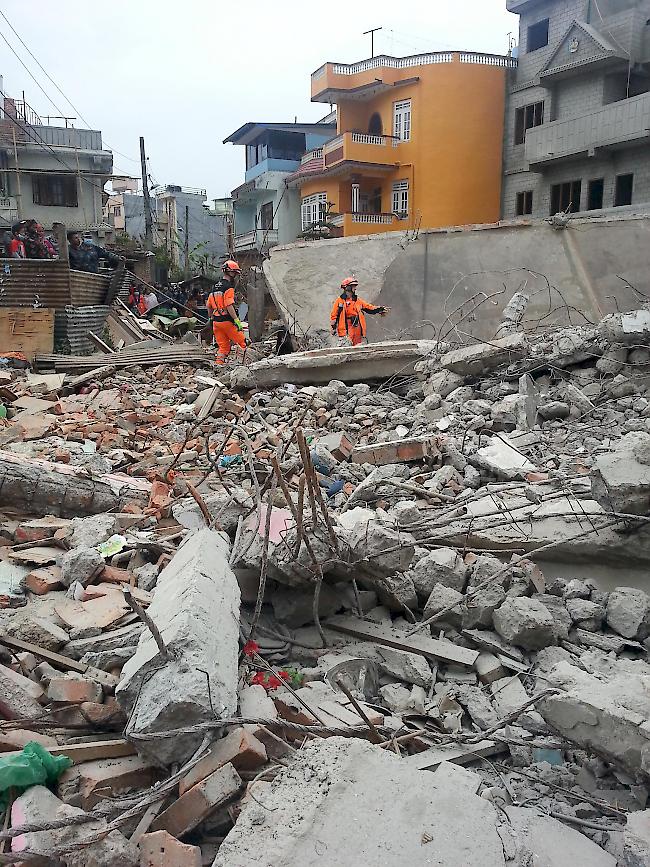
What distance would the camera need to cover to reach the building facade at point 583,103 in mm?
20078

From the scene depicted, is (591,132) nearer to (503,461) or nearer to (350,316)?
(350,316)

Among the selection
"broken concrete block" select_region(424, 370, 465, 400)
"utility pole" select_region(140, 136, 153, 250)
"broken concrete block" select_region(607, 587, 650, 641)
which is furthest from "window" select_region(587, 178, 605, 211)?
"broken concrete block" select_region(607, 587, 650, 641)

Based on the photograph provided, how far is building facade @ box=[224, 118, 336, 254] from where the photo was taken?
33469 mm

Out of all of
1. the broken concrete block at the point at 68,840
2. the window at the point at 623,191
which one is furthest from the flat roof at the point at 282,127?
the broken concrete block at the point at 68,840

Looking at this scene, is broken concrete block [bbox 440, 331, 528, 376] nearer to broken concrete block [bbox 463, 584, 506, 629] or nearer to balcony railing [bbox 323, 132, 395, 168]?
broken concrete block [bbox 463, 584, 506, 629]

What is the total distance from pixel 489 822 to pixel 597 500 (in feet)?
7.97

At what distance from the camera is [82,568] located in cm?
383

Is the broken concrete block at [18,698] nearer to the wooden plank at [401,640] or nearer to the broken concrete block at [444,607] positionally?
the wooden plank at [401,640]

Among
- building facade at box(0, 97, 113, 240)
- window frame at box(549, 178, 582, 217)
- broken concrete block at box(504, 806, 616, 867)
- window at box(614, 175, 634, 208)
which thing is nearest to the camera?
broken concrete block at box(504, 806, 616, 867)

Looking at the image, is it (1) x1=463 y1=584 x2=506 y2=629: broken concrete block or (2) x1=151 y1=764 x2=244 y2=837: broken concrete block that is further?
(1) x1=463 y1=584 x2=506 y2=629: broken concrete block

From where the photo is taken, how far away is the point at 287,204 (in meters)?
33.3

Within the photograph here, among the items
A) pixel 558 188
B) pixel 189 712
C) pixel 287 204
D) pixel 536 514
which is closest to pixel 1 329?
pixel 536 514

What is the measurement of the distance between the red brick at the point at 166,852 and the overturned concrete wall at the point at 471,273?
8.68m

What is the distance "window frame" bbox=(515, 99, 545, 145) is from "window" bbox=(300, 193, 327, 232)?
7.68 metres
